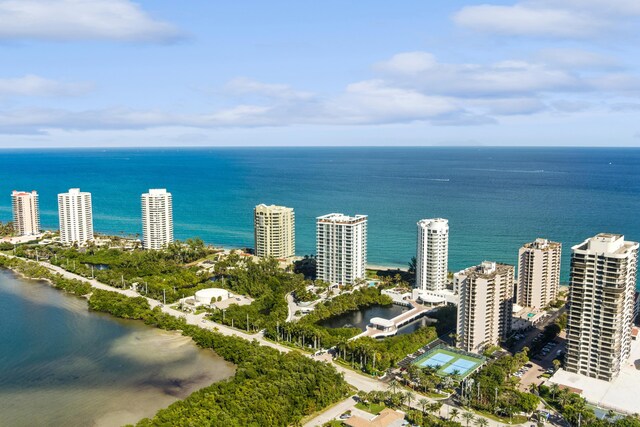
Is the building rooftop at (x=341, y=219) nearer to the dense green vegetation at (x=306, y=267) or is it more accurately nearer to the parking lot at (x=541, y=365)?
the dense green vegetation at (x=306, y=267)

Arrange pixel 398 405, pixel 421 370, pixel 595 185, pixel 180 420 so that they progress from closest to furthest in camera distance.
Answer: pixel 180 420 → pixel 398 405 → pixel 421 370 → pixel 595 185

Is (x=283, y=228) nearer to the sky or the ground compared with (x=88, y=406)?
nearer to the sky

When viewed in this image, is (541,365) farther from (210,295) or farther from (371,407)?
(210,295)

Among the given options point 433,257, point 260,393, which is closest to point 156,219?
point 433,257

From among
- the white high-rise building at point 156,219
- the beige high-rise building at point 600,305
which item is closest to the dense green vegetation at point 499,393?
the beige high-rise building at point 600,305

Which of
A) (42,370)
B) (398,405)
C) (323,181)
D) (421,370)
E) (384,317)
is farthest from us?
(323,181)

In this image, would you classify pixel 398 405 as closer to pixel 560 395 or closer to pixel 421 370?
pixel 421 370

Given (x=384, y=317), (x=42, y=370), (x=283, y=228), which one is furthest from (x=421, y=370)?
(x=283, y=228)
